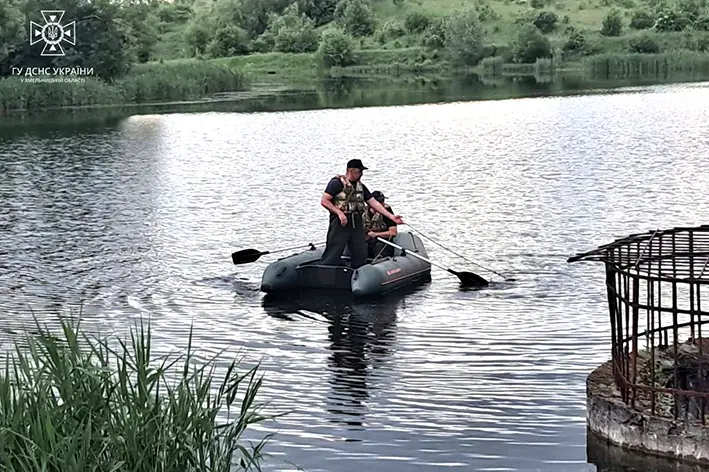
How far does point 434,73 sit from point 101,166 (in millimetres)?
58799

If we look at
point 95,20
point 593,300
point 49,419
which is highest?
point 95,20

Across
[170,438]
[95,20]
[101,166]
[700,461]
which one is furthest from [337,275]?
[95,20]

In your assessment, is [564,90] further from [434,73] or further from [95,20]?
[434,73]

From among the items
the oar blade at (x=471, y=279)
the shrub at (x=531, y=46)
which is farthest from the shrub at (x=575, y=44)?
the oar blade at (x=471, y=279)

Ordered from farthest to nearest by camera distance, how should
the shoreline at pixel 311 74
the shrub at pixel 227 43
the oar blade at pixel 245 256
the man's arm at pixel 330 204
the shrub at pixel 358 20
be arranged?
the shrub at pixel 358 20 < the shrub at pixel 227 43 < the shoreline at pixel 311 74 < the oar blade at pixel 245 256 < the man's arm at pixel 330 204

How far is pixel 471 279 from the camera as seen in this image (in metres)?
18.3

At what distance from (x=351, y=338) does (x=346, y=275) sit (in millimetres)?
2195

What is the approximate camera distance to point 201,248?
22.8m

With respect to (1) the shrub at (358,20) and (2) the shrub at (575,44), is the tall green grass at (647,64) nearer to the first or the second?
(2) the shrub at (575,44)

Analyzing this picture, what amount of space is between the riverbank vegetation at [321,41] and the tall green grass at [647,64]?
183 millimetres

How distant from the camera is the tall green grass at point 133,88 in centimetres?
5781

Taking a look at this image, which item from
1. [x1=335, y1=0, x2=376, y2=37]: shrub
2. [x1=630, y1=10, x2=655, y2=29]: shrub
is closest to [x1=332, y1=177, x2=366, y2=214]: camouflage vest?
[x1=630, y1=10, x2=655, y2=29]: shrub

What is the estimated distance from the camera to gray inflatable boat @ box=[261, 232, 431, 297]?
17.2 m

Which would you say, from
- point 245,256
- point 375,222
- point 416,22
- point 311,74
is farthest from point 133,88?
point 416,22
